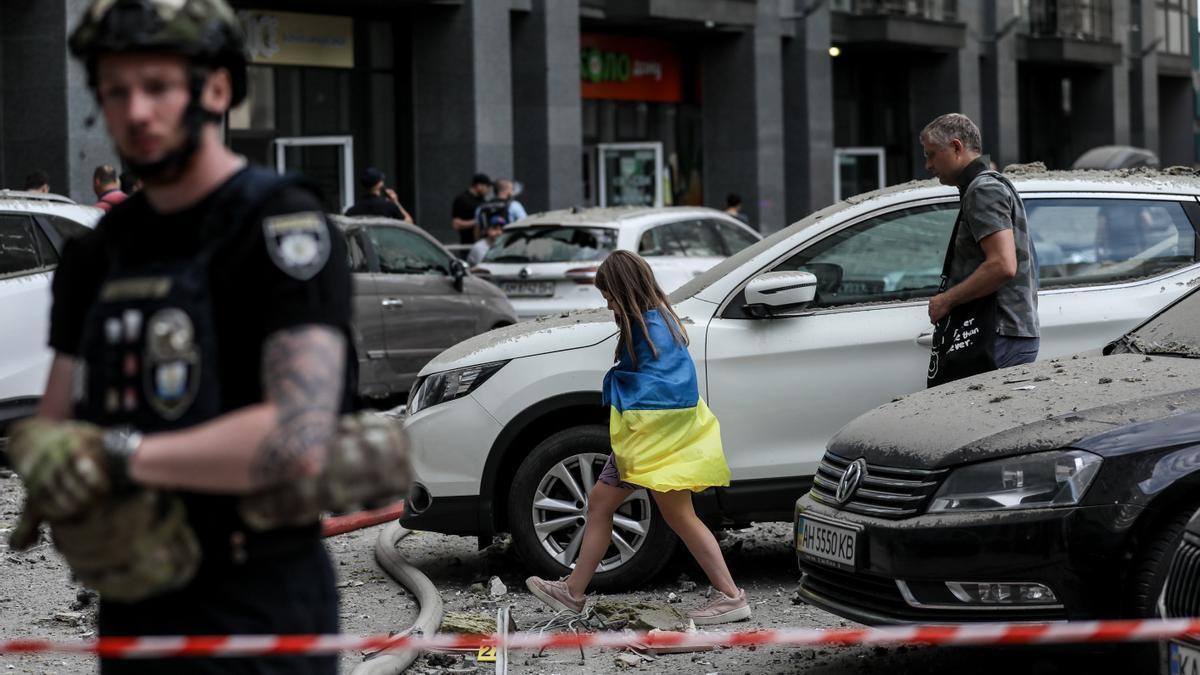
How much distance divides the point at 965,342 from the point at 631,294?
131 cm

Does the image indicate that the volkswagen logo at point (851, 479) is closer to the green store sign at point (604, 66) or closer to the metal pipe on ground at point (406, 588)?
the metal pipe on ground at point (406, 588)

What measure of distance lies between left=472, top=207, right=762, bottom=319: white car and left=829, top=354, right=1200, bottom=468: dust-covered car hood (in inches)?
358

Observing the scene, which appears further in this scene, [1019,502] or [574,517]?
[574,517]

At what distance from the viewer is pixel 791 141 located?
1385 inches

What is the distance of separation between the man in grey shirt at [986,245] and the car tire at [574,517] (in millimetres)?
1555

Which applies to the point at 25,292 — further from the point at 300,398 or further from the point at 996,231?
the point at 300,398

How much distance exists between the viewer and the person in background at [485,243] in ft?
61.7

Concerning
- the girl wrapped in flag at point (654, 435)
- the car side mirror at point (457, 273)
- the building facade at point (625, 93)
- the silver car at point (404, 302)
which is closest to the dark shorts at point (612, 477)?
the girl wrapped in flag at point (654, 435)

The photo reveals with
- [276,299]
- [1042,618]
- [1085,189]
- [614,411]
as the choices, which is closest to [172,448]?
[276,299]

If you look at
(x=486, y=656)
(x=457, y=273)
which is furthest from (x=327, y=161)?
(x=486, y=656)

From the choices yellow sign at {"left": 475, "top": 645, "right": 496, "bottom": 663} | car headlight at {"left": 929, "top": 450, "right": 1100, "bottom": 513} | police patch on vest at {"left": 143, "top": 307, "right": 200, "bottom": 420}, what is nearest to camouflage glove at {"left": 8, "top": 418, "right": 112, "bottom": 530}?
police patch on vest at {"left": 143, "top": 307, "right": 200, "bottom": 420}

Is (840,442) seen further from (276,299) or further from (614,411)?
(276,299)

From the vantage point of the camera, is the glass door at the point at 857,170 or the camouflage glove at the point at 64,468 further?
the glass door at the point at 857,170

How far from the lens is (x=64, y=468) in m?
2.43
